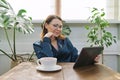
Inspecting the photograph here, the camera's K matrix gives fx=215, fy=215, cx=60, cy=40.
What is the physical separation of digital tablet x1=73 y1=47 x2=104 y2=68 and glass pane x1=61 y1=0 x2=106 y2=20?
1813 mm

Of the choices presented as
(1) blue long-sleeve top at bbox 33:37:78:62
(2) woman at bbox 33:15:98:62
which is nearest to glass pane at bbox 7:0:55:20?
(2) woman at bbox 33:15:98:62

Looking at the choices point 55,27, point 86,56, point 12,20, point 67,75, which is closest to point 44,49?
point 55,27

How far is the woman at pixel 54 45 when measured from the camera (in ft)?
6.53

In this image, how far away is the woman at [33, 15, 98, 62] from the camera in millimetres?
1990

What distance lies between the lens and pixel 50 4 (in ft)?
11.3

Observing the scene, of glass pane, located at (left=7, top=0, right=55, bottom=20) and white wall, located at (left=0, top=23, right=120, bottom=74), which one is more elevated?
glass pane, located at (left=7, top=0, right=55, bottom=20)

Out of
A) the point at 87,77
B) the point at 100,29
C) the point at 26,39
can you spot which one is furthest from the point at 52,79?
the point at 26,39

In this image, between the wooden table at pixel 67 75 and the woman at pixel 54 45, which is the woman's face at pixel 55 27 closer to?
the woman at pixel 54 45

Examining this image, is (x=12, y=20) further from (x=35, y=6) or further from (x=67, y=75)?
(x=67, y=75)

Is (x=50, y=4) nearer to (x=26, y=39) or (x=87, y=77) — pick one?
(x=26, y=39)

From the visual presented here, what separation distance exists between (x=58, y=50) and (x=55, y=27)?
0.22 meters

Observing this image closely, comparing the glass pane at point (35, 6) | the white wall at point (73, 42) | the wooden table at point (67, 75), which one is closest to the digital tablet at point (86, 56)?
the wooden table at point (67, 75)

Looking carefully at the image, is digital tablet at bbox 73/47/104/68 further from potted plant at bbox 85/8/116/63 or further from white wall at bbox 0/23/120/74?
white wall at bbox 0/23/120/74

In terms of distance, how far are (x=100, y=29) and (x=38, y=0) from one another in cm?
109
